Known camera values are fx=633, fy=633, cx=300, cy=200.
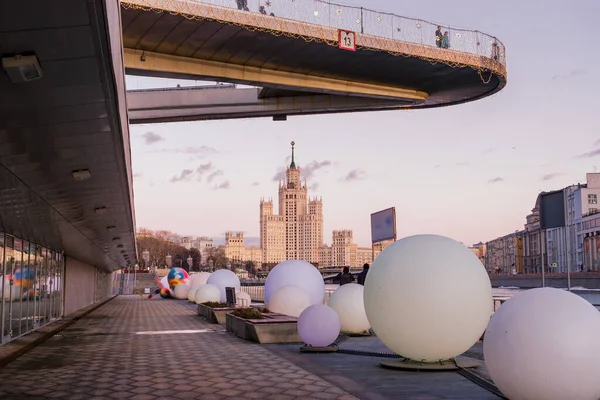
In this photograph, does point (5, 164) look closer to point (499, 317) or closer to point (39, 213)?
point (39, 213)

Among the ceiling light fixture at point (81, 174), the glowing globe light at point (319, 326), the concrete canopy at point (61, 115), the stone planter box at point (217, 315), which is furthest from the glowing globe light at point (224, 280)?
the ceiling light fixture at point (81, 174)

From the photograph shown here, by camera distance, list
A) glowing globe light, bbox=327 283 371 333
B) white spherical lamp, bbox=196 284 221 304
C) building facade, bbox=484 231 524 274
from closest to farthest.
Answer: glowing globe light, bbox=327 283 371 333 → white spherical lamp, bbox=196 284 221 304 → building facade, bbox=484 231 524 274

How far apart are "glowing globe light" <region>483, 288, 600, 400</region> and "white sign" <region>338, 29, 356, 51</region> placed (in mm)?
24924

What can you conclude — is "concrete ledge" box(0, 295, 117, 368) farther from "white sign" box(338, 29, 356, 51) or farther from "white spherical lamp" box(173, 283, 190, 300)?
"white spherical lamp" box(173, 283, 190, 300)

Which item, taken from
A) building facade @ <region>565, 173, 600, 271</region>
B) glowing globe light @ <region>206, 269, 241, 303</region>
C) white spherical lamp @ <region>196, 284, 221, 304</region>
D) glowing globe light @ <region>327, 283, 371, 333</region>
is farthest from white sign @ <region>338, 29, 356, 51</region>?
building facade @ <region>565, 173, 600, 271</region>

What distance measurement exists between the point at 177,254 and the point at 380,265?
168593 millimetres

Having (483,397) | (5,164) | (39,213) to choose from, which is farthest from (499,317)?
(39,213)

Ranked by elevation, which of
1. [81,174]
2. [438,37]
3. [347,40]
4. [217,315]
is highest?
[438,37]

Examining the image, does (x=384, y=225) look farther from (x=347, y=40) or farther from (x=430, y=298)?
(x=430, y=298)

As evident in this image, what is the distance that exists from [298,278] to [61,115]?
47.5ft

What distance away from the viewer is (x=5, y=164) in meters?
9.82

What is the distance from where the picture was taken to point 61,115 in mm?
7520

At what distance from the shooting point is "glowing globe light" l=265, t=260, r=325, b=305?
21.2m

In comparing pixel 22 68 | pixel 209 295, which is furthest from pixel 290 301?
pixel 209 295
